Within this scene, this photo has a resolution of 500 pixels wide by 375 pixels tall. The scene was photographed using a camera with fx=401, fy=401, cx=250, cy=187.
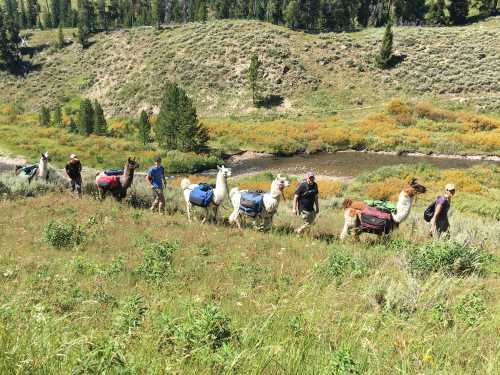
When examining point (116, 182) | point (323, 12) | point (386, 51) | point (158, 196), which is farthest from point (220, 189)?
point (323, 12)

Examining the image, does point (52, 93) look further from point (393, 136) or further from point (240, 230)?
point (240, 230)

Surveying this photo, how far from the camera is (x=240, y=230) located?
38.5ft

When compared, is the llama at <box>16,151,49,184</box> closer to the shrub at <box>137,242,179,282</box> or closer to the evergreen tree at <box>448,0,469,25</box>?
the shrub at <box>137,242,179,282</box>

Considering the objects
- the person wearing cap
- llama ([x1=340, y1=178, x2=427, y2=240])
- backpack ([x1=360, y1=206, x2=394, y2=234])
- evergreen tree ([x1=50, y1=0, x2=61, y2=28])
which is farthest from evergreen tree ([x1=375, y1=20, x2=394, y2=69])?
evergreen tree ([x1=50, y1=0, x2=61, y2=28])

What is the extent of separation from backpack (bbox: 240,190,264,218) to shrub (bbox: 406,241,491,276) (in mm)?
4885

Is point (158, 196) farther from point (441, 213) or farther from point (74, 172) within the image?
Answer: point (441, 213)

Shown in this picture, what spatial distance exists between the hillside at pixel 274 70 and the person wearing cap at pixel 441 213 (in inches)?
1883

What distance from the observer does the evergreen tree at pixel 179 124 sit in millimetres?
40219

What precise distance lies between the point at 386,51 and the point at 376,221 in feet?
200

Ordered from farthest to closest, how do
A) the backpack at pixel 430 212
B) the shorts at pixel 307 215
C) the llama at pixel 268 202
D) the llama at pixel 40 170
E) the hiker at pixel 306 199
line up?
1. the llama at pixel 40 170
2. the shorts at pixel 307 215
3. the hiker at pixel 306 199
4. the llama at pixel 268 202
5. the backpack at pixel 430 212

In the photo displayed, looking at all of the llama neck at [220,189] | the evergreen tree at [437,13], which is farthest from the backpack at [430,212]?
the evergreen tree at [437,13]

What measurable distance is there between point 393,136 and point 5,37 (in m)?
81.4

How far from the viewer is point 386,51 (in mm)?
64000

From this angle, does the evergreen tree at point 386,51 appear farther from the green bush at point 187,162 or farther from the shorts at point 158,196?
the shorts at point 158,196
